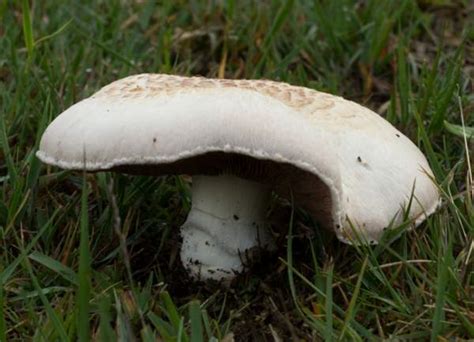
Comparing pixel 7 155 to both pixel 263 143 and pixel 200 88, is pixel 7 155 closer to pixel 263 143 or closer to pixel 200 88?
pixel 200 88

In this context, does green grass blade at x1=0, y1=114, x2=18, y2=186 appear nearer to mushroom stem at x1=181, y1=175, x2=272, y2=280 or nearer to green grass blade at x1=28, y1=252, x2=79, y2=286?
green grass blade at x1=28, y1=252, x2=79, y2=286

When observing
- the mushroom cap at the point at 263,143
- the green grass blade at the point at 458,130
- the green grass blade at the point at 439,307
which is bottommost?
the green grass blade at the point at 458,130

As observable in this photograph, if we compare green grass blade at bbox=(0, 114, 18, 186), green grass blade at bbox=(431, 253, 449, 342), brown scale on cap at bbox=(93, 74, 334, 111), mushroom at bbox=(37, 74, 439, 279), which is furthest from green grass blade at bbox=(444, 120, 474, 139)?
green grass blade at bbox=(0, 114, 18, 186)

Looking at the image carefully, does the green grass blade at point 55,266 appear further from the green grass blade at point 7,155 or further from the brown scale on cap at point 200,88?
the brown scale on cap at point 200,88

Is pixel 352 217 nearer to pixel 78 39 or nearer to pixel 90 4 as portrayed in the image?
pixel 78 39

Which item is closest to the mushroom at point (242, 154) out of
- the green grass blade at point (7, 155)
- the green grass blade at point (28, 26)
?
the green grass blade at point (7, 155)

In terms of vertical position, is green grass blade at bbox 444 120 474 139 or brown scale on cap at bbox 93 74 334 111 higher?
brown scale on cap at bbox 93 74 334 111

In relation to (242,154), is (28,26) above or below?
below

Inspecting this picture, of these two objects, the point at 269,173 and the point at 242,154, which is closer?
the point at 242,154

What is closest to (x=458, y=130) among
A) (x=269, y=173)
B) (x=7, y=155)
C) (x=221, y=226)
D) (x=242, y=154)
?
(x=269, y=173)
